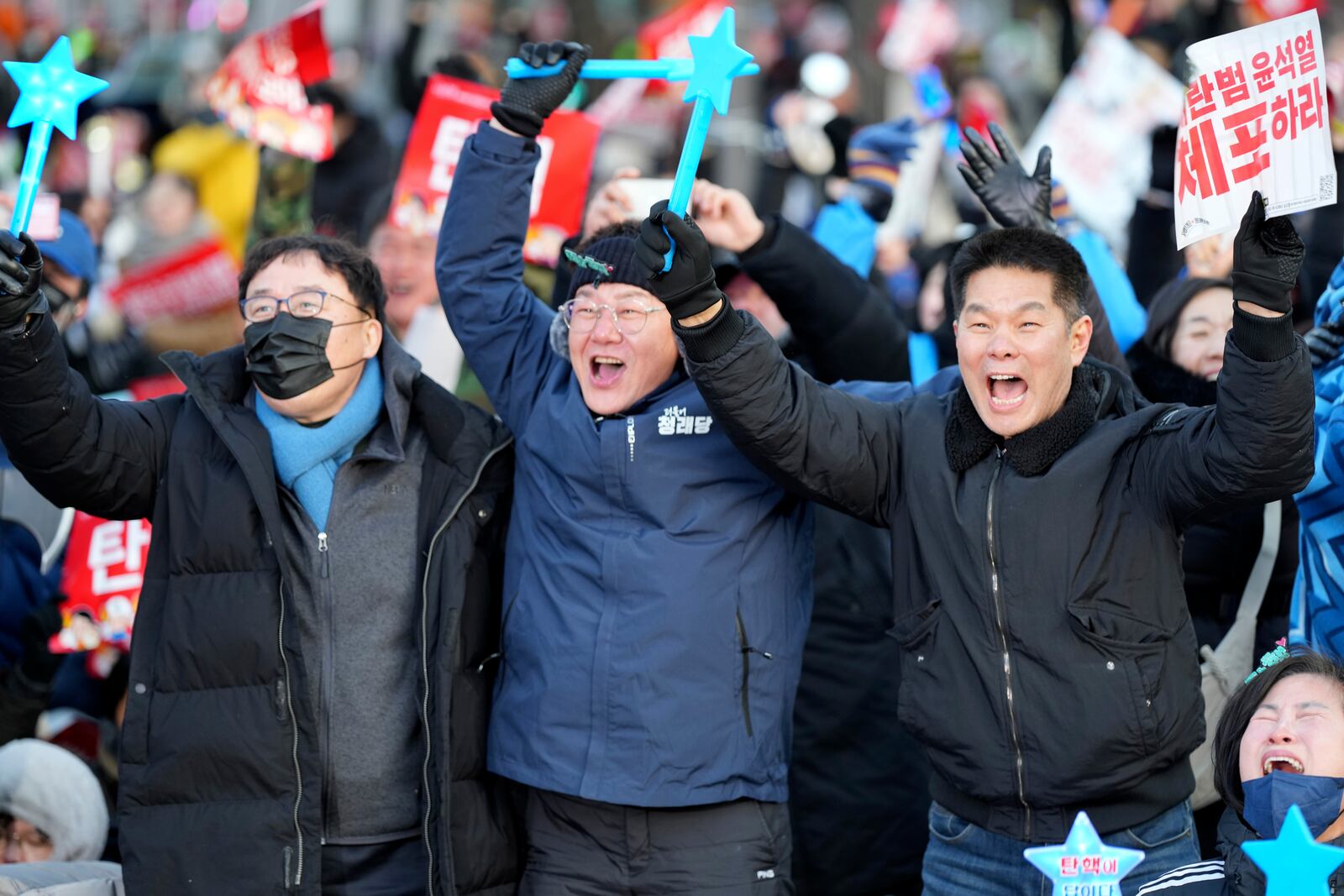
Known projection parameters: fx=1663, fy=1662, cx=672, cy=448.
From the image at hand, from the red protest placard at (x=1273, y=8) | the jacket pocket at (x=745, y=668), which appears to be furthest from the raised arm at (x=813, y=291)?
the red protest placard at (x=1273, y=8)

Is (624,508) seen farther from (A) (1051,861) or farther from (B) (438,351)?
(B) (438,351)

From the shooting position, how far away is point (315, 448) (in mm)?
3977

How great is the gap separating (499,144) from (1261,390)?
6.34 ft

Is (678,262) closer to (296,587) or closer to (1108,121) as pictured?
(296,587)

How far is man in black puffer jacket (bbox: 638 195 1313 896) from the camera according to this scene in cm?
333

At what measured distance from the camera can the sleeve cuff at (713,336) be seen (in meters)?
3.47

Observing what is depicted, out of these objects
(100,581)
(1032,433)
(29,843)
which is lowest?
(29,843)

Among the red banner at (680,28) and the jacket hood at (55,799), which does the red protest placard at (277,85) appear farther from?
the jacket hood at (55,799)

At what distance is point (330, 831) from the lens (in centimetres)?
383

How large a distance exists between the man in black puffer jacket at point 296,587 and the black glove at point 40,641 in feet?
4.01

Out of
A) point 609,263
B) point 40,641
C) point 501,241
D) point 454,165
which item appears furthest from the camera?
point 454,165

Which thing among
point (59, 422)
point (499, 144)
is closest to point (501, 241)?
point (499, 144)

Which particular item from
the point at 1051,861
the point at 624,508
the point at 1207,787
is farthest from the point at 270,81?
the point at 1051,861

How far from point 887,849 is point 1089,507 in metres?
1.53
